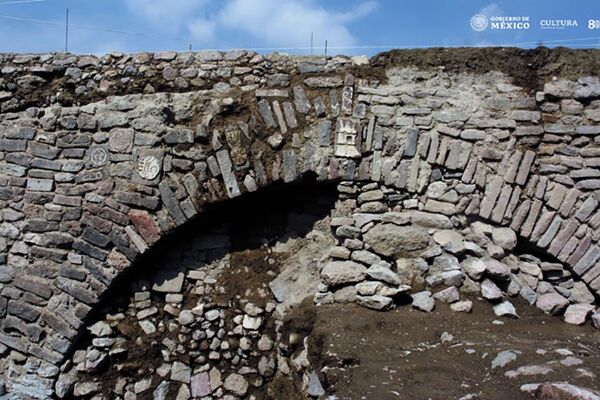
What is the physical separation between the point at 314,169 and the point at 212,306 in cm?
141

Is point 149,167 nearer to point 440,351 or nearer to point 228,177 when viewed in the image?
point 228,177

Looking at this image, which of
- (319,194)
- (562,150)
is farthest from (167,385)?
(562,150)

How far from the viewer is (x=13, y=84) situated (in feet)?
16.0

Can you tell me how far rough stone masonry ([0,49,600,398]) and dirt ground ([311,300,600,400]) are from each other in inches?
7.5

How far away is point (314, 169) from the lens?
14.3 feet

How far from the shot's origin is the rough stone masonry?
165 inches

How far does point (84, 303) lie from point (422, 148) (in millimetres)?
2976

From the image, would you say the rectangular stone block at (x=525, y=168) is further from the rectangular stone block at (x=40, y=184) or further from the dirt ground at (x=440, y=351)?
the rectangular stone block at (x=40, y=184)

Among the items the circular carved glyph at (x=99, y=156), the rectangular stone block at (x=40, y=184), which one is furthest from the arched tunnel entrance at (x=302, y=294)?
the rectangular stone block at (x=40, y=184)

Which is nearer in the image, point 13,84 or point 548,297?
point 548,297

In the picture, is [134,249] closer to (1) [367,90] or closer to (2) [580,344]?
(1) [367,90]

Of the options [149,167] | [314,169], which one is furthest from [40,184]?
[314,169]

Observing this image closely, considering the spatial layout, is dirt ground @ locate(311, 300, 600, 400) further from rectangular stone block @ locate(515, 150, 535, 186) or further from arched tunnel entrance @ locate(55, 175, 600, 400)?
rectangular stone block @ locate(515, 150, 535, 186)

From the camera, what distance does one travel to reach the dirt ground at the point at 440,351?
2838mm
